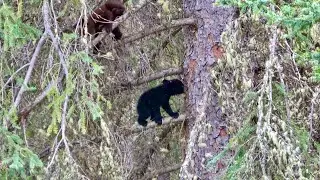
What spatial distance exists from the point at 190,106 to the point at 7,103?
4.65ft

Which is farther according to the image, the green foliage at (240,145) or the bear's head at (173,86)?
the bear's head at (173,86)

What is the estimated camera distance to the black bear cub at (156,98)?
6066 millimetres

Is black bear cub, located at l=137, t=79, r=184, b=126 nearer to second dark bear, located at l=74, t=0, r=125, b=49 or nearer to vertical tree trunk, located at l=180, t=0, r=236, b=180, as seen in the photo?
second dark bear, located at l=74, t=0, r=125, b=49

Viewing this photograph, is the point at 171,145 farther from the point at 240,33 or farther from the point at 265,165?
the point at 265,165

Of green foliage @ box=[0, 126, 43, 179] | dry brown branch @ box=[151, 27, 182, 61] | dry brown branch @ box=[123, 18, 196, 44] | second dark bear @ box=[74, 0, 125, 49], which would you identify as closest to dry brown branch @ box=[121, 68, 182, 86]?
dry brown branch @ box=[123, 18, 196, 44]

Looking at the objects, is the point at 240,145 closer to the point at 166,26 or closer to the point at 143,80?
the point at 166,26

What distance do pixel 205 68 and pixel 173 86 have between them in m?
1.88

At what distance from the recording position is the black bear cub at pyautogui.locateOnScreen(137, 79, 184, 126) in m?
6.07

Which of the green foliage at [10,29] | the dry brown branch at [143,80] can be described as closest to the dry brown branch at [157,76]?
the dry brown branch at [143,80]

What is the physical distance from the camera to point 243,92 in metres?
3.43

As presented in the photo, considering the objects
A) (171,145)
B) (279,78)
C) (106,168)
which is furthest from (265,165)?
(171,145)

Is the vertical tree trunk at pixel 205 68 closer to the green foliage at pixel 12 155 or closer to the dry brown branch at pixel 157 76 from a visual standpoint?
the dry brown branch at pixel 157 76

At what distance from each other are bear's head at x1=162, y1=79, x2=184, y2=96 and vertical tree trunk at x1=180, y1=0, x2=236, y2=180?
1636 millimetres

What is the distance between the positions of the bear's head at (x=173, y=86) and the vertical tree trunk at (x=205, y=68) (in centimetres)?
164
